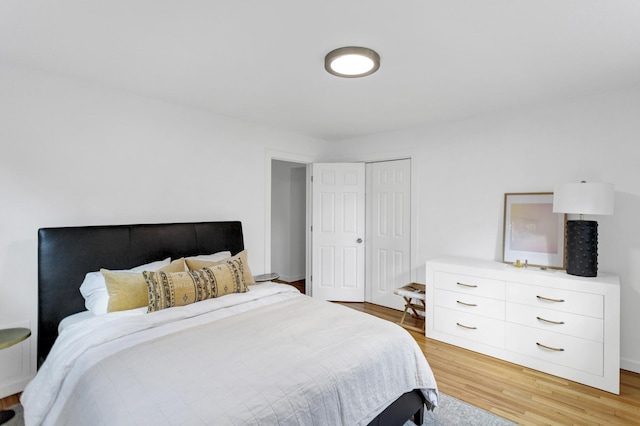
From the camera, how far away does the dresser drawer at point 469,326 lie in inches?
113

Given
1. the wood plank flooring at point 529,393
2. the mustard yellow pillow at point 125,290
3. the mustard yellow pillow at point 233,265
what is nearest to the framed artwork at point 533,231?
the wood plank flooring at point 529,393

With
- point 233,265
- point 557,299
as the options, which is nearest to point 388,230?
point 557,299

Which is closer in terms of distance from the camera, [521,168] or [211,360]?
[211,360]

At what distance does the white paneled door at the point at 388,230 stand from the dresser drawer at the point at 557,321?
1.41m

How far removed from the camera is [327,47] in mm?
1964

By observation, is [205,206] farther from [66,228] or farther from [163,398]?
[163,398]

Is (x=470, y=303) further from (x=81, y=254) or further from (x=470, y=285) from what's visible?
(x=81, y=254)

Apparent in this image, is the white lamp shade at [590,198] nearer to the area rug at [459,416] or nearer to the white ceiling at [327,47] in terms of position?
the white ceiling at [327,47]

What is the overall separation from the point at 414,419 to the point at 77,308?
2623 millimetres

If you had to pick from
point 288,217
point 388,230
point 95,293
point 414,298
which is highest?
point 288,217

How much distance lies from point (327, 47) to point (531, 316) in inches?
110

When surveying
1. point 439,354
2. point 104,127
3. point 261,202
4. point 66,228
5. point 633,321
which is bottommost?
point 439,354

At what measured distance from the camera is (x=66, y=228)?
2.34m

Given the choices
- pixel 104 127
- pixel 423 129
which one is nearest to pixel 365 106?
pixel 423 129
